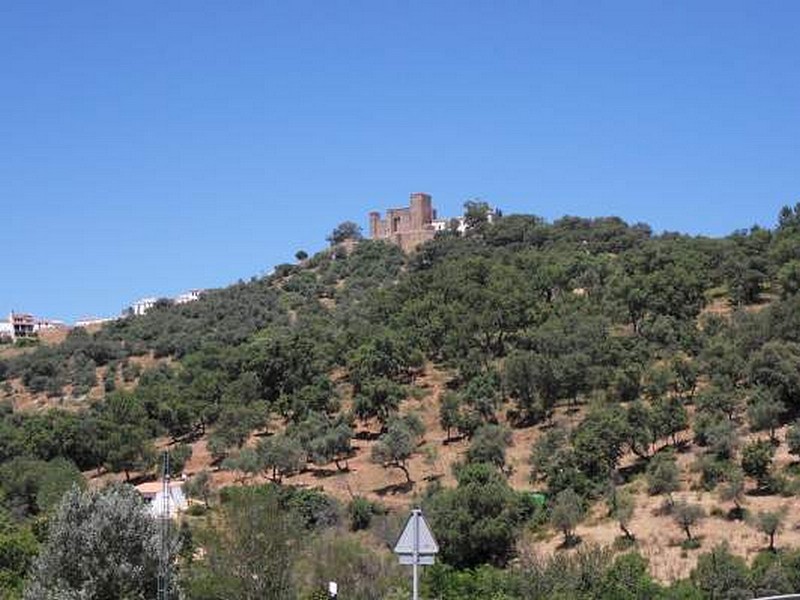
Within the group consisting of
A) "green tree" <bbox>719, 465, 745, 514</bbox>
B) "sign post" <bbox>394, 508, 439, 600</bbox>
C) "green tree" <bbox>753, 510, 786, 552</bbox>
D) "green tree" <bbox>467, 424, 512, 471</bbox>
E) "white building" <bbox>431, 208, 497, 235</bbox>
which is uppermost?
"white building" <bbox>431, 208, 497, 235</bbox>

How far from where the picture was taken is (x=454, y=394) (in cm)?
4781

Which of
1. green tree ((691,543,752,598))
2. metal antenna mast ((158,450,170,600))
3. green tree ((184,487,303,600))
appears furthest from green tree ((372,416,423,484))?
metal antenna mast ((158,450,170,600))

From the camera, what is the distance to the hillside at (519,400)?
3522 centimetres

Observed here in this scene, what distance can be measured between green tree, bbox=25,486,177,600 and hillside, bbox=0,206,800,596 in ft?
51.6

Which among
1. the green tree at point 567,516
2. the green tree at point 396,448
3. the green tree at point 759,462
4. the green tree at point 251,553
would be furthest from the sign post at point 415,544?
the green tree at point 396,448

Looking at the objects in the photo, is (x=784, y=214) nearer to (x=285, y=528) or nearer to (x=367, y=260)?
(x=367, y=260)

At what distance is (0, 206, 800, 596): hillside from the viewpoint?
35.2m

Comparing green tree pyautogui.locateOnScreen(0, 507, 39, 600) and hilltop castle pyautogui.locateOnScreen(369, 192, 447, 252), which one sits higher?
hilltop castle pyautogui.locateOnScreen(369, 192, 447, 252)

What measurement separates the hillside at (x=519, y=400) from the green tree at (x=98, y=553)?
15731mm

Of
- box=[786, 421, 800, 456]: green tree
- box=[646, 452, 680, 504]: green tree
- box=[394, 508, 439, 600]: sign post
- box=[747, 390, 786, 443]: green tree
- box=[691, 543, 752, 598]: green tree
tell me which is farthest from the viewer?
box=[747, 390, 786, 443]: green tree

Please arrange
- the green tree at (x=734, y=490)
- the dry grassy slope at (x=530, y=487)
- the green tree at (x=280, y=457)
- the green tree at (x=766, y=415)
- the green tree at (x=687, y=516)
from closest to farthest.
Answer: the dry grassy slope at (x=530, y=487), the green tree at (x=687, y=516), the green tree at (x=734, y=490), the green tree at (x=766, y=415), the green tree at (x=280, y=457)

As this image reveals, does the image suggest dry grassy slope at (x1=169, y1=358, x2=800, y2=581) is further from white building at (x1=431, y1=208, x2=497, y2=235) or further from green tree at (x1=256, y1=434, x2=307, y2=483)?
white building at (x1=431, y1=208, x2=497, y2=235)

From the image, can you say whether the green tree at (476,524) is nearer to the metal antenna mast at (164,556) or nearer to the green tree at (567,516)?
the green tree at (567,516)

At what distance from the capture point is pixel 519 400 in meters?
48.1
